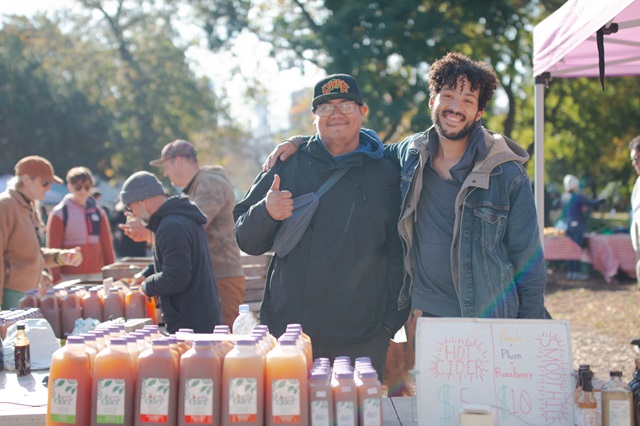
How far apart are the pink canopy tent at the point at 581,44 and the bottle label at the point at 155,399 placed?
307cm

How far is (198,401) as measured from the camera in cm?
232

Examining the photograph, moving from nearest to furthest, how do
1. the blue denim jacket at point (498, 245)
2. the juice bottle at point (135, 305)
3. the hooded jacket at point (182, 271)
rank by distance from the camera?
the blue denim jacket at point (498, 245) → the hooded jacket at point (182, 271) → the juice bottle at point (135, 305)

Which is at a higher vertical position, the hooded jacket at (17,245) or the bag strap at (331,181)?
the bag strap at (331,181)

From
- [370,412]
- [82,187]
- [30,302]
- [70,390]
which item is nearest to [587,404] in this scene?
[370,412]

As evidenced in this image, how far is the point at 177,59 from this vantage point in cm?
3014

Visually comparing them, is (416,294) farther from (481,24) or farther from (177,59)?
(177,59)

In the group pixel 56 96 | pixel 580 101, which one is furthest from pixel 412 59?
pixel 56 96

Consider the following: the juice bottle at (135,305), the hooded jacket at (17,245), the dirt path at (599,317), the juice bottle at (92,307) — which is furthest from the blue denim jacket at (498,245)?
the hooded jacket at (17,245)

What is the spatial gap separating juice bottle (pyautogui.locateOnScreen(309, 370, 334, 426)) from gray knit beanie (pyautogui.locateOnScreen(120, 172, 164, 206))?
2.72m

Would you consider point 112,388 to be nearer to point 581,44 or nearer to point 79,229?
point 581,44

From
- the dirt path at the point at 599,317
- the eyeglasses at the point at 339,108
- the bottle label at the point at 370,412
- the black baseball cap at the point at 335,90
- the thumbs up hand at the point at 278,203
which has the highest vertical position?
the black baseball cap at the point at 335,90

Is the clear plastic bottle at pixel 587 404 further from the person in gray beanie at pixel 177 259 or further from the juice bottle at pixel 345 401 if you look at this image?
the person in gray beanie at pixel 177 259

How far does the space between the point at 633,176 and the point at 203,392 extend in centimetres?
2823

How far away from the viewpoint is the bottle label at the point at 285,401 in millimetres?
2316
